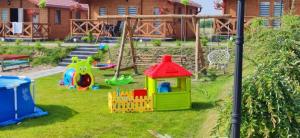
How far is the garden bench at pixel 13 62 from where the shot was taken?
19.6 meters

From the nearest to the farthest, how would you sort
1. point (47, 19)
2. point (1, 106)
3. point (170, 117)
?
point (1, 106)
point (170, 117)
point (47, 19)

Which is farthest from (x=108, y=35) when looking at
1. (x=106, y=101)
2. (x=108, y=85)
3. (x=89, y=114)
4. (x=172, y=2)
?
(x=89, y=114)

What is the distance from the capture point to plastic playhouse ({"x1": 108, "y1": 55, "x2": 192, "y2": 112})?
35.5ft

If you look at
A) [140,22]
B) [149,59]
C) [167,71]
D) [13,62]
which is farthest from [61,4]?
[167,71]

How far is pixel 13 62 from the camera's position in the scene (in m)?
20.2

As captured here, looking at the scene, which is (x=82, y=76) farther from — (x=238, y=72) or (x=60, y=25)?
(x=60, y=25)

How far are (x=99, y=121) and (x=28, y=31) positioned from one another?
65.3 feet

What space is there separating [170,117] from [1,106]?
3747 millimetres

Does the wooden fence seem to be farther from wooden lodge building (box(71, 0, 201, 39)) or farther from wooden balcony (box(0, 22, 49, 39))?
wooden balcony (box(0, 22, 49, 39))

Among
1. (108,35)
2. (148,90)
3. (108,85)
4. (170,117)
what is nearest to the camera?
(170,117)

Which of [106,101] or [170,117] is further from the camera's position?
[106,101]

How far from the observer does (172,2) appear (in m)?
27.0

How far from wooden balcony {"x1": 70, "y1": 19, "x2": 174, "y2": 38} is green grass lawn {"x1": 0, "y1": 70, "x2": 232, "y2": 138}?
13339mm

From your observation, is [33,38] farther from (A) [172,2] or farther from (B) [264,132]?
(B) [264,132]
